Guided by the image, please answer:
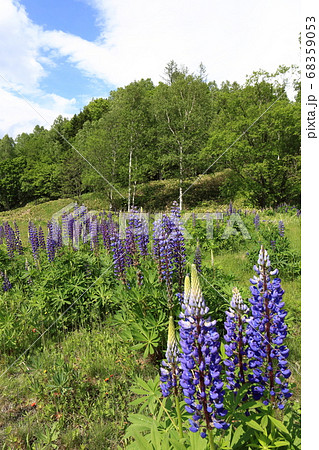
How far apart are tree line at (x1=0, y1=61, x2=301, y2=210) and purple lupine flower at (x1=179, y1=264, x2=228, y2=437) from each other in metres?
13.2

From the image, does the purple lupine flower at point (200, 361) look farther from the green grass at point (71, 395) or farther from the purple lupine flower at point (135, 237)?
the purple lupine flower at point (135, 237)

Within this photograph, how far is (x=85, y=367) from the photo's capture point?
3473 millimetres

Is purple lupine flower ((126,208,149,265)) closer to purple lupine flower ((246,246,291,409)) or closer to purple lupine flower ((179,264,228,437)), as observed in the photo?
purple lupine flower ((246,246,291,409))

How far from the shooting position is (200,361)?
4.90 ft

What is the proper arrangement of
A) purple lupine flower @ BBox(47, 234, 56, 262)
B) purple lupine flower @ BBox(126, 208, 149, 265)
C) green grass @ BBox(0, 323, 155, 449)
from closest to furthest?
green grass @ BBox(0, 323, 155, 449)
purple lupine flower @ BBox(126, 208, 149, 265)
purple lupine flower @ BBox(47, 234, 56, 262)

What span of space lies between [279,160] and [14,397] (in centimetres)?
2173

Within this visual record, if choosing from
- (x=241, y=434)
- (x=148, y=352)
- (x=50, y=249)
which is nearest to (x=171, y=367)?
(x=241, y=434)

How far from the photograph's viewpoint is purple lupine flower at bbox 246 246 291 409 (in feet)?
5.65

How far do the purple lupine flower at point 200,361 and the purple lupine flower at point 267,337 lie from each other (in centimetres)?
36

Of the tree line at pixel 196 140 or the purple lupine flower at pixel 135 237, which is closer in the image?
the purple lupine flower at pixel 135 237

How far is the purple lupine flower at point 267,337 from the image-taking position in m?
1.72

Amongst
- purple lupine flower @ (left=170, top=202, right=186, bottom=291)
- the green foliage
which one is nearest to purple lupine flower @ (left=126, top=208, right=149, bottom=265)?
purple lupine flower @ (left=170, top=202, right=186, bottom=291)

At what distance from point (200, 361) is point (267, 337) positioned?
515 millimetres

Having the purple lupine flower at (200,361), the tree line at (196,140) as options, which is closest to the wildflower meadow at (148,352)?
the purple lupine flower at (200,361)
